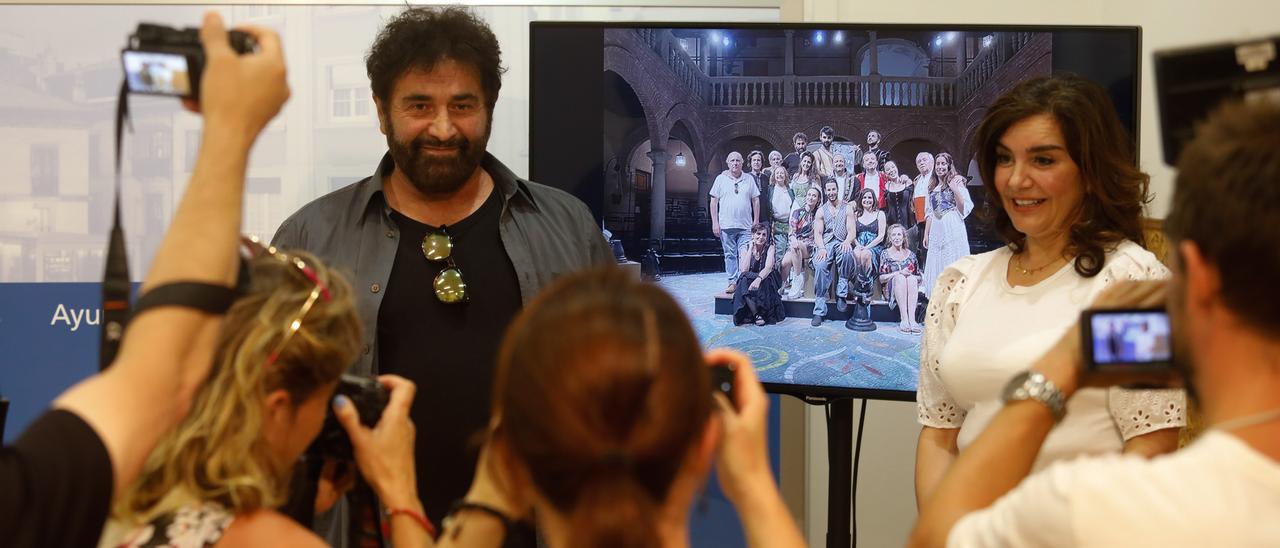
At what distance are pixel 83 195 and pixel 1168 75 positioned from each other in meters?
3.51


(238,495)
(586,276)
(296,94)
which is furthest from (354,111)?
(586,276)

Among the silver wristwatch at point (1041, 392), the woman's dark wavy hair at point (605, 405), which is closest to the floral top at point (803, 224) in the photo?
the silver wristwatch at point (1041, 392)

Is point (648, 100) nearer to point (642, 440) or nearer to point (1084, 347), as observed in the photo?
point (1084, 347)

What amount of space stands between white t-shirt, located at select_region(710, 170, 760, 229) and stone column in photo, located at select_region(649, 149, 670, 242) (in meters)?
0.15

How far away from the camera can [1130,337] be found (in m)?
1.46

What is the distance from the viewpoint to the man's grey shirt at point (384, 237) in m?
2.75

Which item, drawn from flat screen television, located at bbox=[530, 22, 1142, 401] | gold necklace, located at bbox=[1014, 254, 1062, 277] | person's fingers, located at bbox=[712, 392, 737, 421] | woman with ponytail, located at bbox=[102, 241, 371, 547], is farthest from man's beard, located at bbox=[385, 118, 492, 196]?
person's fingers, located at bbox=[712, 392, 737, 421]

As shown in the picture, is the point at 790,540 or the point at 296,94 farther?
the point at 296,94

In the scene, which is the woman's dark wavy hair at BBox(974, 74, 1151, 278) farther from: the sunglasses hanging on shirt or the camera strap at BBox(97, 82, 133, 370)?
the camera strap at BBox(97, 82, 133, 370)

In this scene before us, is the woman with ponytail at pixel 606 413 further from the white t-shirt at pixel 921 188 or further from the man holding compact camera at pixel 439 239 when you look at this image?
the white t-shirt at pixel 921 188

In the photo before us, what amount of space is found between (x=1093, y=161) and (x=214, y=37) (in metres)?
1.99

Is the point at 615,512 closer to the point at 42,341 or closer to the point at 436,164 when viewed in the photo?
the point at 436,164

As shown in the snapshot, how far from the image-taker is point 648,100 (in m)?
3.38

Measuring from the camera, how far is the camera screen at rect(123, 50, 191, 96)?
126 cm
